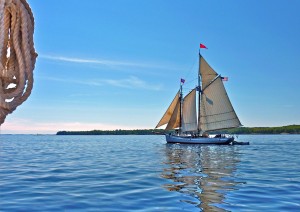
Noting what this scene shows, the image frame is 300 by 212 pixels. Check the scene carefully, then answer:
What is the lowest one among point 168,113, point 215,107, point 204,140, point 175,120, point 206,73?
point 204,140

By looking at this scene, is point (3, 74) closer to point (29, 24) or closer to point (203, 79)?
point (29, 24)

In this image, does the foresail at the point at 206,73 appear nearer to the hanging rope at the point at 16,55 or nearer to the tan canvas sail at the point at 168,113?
the tan canvas sail at the point at 168,113

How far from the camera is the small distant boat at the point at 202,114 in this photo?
6488 centimetres

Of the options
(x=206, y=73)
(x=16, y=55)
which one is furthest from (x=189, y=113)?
A: (x=16, y=55)

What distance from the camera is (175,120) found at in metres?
69.5

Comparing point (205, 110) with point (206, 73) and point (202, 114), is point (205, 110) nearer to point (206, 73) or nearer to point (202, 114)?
point (202, 114)

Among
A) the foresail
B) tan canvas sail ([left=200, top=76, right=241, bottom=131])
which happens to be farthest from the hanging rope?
the foresail

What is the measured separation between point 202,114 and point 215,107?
3678mm

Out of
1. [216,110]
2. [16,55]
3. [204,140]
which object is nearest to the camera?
[16,55]

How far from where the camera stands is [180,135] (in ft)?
236

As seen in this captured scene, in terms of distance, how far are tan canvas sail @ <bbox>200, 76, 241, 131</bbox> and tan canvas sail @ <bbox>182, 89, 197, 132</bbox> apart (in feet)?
5.27

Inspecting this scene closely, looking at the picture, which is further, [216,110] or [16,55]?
[216,110]

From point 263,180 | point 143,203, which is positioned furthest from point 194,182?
point 143,203

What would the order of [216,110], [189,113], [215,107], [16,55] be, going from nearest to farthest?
1. [16,55]
2. [216,110]
3. [215,107]
4. [189,113]
